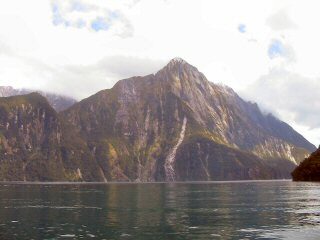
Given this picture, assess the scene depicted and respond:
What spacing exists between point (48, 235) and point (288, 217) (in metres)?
48.7

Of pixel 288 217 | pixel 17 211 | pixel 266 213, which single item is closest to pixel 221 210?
pixel 266 213

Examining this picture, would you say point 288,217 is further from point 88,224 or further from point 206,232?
point 88,224

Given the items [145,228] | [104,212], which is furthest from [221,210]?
[145,228]

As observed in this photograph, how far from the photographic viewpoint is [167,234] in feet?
228

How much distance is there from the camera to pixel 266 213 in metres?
103

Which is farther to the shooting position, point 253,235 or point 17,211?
point 17,211

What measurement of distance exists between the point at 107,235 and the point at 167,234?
28.2 ft

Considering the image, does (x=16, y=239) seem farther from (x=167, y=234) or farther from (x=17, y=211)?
(x=17, y=211)

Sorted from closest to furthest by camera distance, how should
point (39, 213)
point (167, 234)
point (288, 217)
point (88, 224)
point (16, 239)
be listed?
point (16, 239), point (167, 234), point (88, 224), point (288, 217), point (39, 213)

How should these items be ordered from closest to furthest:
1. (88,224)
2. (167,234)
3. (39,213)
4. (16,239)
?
(16,239) < (167,234) < (88,224) < (39,213)

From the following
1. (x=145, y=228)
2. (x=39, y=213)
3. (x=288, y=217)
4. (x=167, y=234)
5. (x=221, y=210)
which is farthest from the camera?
(x=221, y=210)

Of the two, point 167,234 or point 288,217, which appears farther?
point 288,217

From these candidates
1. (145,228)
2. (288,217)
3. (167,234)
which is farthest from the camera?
(288,217)

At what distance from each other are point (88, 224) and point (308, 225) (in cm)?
3708
